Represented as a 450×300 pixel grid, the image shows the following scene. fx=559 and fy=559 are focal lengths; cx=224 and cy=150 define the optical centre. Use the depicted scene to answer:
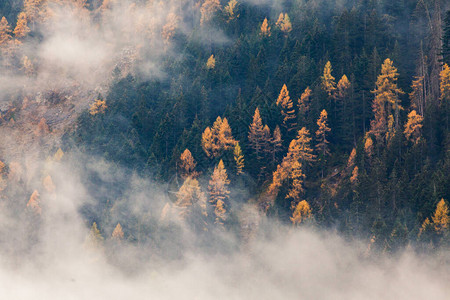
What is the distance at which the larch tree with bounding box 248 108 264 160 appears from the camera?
86875mm

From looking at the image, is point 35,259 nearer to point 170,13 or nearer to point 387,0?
point 170,13

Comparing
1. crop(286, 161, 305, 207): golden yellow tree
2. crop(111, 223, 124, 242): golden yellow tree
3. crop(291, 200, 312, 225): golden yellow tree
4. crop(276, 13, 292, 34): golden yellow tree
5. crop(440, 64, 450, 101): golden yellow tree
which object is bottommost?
crop(111, 223, 124, 242): golden yellow tree

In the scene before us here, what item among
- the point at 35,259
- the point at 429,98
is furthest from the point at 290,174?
the point at 35,259

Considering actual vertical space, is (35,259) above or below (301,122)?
below

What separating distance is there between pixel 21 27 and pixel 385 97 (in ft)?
301

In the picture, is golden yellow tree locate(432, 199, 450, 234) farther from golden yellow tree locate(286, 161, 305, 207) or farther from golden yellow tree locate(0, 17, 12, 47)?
golden yellow tree locate(0, 17, 12, 47)

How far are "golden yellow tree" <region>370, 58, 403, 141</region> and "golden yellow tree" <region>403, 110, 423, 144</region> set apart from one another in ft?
12.1

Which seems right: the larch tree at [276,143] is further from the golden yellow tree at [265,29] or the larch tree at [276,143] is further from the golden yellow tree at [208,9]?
the golden yellow tree at [208,9]

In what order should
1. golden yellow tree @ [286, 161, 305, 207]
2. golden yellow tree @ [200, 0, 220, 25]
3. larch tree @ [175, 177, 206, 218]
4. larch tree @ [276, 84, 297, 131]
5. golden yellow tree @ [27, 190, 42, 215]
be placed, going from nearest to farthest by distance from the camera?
golden yellow tree @ [286, 161, 305, 207]
larch tree @ [175, 177, 206, 218]
larch tree @ [276, 84, 297, 131]
golden yellow tree @ [27, 190, 42, 215]
golden yellow tree @ [200, 0, 220, 25]

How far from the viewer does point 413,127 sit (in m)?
74.1

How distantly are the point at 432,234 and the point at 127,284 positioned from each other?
157 feet

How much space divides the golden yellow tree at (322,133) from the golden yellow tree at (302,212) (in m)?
8.88

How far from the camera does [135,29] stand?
5005 inches

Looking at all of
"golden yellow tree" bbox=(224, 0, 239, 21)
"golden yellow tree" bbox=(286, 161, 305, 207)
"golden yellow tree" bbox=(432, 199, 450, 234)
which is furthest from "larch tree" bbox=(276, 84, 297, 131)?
"golden yellow tree" bbox=(224, 0, 239, 21)
